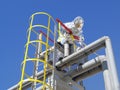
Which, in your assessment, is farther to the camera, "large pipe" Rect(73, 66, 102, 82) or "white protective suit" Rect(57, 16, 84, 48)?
"white protective suit" Rect(57, 16, 84, 48)

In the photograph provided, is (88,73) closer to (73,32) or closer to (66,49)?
(66,49)

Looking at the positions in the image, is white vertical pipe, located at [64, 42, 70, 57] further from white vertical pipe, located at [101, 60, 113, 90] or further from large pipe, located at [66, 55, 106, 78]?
white vertical pipe, located at [101, 60, 113, 90]

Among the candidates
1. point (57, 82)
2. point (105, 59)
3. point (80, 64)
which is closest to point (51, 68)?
point (57, 82)

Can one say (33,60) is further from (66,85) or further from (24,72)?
(66,85)

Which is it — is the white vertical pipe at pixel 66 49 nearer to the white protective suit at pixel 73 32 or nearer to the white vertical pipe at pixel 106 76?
the white protective suit at pixel 73 32

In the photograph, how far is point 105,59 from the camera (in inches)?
332

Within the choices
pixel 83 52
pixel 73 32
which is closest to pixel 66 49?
pixel 73 32

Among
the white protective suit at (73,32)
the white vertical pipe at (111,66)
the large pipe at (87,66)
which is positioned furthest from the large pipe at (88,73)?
the white protective suit at (73,32)

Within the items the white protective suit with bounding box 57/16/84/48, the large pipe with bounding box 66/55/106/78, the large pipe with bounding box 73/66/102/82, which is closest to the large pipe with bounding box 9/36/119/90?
the large pipe with bounding box 66/55/106/78

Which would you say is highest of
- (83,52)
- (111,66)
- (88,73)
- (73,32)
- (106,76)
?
(73,32)

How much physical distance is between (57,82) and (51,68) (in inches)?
20.4

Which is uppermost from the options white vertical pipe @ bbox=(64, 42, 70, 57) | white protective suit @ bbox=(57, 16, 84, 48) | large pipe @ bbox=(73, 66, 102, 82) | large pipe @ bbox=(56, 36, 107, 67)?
white protective suit @ bbox=(57, 16, 84, 48)

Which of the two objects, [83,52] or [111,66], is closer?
[111,66]

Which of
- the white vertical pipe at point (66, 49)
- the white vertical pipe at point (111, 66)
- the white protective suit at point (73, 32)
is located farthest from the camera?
the white protective suit at point (73, 32)
